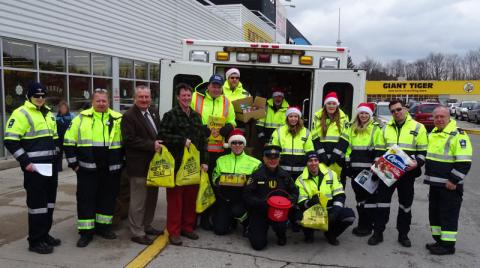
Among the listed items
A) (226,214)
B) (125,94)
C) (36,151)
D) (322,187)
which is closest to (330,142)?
(322,187)

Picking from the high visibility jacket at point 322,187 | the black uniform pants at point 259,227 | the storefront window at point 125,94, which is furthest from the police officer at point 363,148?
the storefront window at point 125,94

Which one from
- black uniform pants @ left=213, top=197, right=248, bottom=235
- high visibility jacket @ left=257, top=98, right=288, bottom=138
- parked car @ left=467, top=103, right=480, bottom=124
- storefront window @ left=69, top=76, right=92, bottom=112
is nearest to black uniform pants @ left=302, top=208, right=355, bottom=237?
black uniform pants @ left=213, top=197, right=248, bottom=235

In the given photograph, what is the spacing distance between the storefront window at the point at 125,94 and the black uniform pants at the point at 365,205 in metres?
9.86

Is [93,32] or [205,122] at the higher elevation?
[93,32]

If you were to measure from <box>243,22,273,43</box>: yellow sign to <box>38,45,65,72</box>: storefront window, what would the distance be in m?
15.2

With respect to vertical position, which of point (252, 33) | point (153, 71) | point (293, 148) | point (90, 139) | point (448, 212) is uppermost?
point (252, 33)

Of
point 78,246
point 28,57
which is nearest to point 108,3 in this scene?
point 28,57

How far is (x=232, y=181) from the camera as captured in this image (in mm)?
4941

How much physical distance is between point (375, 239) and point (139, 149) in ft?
9.67

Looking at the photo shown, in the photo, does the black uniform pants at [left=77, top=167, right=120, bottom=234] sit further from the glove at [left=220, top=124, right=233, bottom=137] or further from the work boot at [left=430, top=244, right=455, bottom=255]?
the work boot at [left=430, top=244, right=455, bottom=255]

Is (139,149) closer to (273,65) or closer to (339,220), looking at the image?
(339,220)

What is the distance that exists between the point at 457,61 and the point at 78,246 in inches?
4129

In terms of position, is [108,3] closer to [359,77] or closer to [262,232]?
[359,77]

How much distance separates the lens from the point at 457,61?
93812 millimetres
